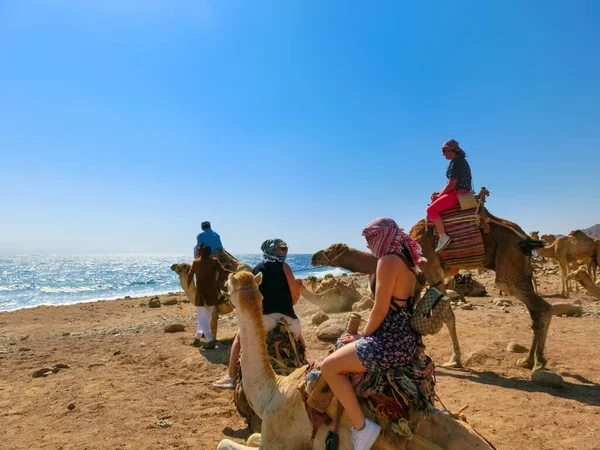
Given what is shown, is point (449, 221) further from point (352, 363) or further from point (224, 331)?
point (224, 331)

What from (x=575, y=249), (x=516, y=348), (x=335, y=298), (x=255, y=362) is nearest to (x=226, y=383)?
(x=255, y=362)

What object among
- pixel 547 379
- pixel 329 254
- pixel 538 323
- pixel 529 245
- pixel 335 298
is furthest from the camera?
pixel 335 298

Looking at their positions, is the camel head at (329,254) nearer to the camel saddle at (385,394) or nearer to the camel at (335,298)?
the camel at (335,298)

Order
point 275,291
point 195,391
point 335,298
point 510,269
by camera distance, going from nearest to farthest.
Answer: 1. point 275,291
2. point 195,391
3. point 510,269
4. point 335,298

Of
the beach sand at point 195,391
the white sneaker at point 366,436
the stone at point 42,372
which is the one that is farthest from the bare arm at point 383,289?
the stone at point 42,372

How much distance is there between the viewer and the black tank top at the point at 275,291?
17.5ft

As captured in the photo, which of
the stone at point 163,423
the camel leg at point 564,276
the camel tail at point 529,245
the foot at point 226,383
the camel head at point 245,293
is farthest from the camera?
the camel leg at point 564,276

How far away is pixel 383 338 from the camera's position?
3057 mm

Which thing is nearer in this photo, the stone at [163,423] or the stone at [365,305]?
the stone at [163,423]

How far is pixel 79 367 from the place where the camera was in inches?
340

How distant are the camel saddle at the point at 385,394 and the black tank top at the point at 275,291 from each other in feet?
7.07

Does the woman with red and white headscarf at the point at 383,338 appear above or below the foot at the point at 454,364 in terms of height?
above

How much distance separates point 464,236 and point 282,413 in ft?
17.0

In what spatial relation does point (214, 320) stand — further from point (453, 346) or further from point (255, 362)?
point (255, 362)
